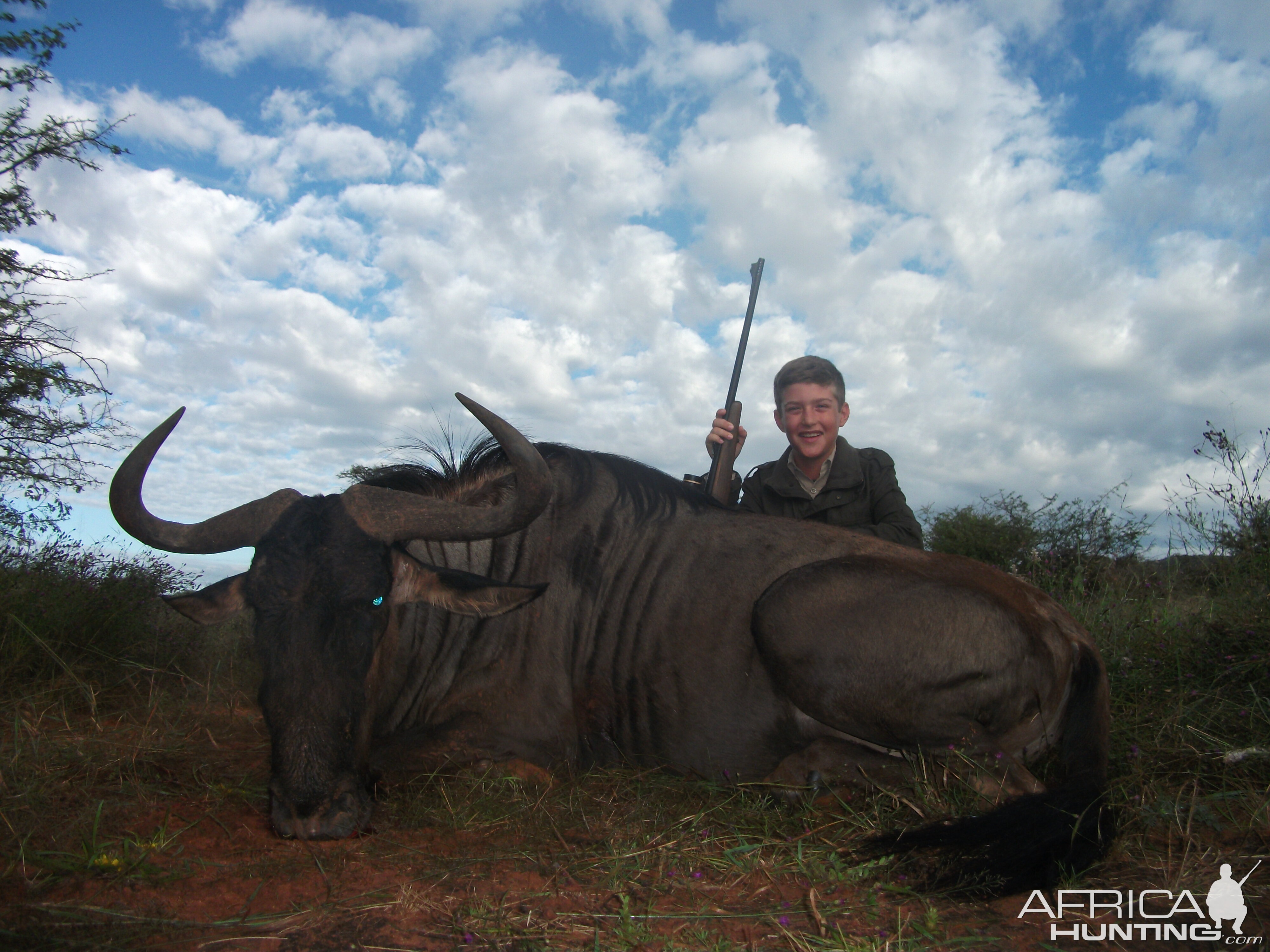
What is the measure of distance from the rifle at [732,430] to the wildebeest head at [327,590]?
2.32 meters

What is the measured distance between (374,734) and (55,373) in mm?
5831

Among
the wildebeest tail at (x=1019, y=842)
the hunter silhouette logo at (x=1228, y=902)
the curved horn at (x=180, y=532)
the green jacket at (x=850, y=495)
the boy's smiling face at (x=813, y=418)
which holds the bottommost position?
the hunter silhouette logo at (x=1228, y=902)

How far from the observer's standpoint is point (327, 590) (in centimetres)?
308

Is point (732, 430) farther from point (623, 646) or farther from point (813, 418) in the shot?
point (623, 646)

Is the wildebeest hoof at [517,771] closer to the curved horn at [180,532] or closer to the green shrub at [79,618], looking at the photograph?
the curved horn at [180,532]

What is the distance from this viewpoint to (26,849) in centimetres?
257

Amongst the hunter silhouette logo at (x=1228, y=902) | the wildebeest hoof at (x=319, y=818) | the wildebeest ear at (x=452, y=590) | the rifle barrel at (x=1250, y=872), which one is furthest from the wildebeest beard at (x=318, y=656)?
the rifle barrel at (x=1250, y=872)

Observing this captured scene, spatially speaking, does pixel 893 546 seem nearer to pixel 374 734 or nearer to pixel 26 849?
pixel 374 734

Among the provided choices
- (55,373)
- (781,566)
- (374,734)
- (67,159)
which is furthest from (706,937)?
(67,159)

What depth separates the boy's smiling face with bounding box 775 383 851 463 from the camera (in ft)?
18.1

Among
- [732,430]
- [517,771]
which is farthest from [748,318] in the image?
[517,771]

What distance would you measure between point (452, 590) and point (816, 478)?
3132 millimetres

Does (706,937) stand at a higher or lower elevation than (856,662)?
lower

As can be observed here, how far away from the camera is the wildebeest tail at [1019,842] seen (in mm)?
2457
